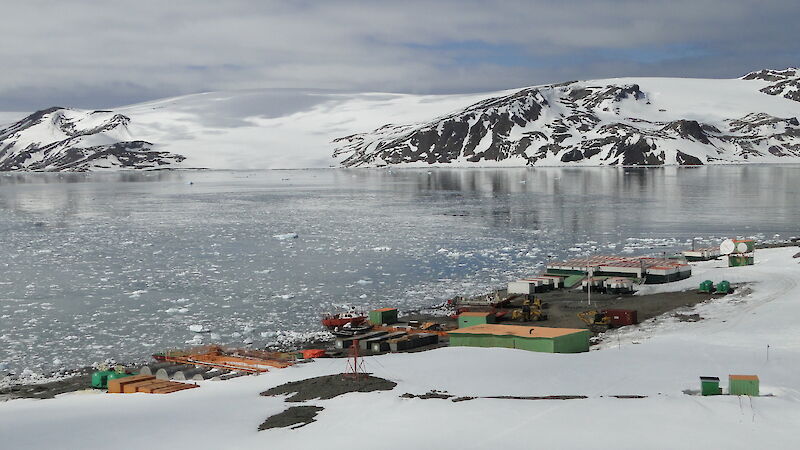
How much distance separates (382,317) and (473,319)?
14.6 ft

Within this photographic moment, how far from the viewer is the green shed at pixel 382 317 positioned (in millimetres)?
40125

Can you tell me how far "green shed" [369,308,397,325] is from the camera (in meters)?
40.1

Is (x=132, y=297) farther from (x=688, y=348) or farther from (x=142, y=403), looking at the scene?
(x=688, y=348)

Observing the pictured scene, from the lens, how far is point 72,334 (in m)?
37.6

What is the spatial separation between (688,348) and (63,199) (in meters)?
109

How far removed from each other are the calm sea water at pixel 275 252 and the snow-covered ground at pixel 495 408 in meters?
8.21

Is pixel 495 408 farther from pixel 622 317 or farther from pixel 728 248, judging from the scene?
pixel 728 248

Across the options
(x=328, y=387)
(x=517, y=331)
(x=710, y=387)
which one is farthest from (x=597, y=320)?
(x=328, y=387)

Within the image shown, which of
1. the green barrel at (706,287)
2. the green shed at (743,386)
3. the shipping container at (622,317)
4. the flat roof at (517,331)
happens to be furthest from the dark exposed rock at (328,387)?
the green barrel at (706,287)

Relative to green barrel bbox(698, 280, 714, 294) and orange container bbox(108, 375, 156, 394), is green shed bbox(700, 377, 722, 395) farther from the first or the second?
green barrel bbox(698, 280, 714, 294)

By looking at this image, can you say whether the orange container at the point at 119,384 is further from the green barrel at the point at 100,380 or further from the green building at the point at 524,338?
the green building at the point at 524,338

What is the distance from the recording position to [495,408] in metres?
23.7

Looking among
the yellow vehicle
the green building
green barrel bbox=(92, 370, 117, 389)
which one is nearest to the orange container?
green barrel bbox=(92, 370, 117, 389)

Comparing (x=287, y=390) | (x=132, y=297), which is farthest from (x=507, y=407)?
(x=132, y=297)
